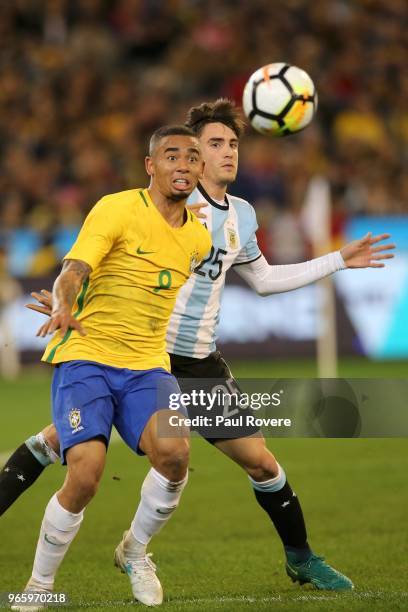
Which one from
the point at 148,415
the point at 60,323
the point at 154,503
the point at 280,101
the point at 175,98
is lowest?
the point at 154,503

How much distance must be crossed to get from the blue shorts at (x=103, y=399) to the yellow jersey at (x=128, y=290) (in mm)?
53

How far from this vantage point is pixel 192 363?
6.27 meters

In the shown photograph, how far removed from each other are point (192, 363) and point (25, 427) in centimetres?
539

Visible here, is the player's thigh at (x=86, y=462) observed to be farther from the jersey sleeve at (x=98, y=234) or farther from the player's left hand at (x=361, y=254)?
the player's left hand at (x=361, y=254)

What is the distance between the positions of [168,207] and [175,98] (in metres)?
13.8

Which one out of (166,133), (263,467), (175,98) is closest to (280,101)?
(166,133)

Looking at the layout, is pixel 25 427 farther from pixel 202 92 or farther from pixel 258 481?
pixel 202 92

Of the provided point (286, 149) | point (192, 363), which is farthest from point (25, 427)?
point (286, 149)

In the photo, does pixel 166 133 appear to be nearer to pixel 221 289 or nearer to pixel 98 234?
pixel 98 234

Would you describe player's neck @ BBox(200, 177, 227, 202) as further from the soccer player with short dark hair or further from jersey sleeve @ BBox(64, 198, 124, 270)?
jersey sleeve @ BBox(64, 198, 124, 270)

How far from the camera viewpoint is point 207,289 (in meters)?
6.25

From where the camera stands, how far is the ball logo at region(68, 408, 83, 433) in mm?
5176

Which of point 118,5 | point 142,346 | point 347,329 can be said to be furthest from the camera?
point 118,5

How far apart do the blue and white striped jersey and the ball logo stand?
114 cm
